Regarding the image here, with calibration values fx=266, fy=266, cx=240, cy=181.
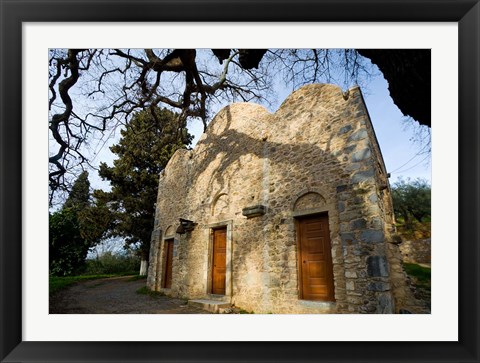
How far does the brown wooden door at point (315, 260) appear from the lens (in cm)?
433

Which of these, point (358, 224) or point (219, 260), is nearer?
point (358, 224)

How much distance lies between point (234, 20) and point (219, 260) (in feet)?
18.0

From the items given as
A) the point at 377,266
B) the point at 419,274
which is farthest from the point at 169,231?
the point at 419,274

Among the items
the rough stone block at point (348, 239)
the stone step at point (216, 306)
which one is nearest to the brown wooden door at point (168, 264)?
the stone step at point (216, 306)

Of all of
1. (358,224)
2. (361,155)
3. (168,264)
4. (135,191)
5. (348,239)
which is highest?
(361,155)

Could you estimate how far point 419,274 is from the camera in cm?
320

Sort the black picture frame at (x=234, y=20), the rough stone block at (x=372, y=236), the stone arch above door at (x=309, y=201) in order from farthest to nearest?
the stone arch above door at (x=309, y=201)
the rough stone block at (x=372, y=236)
the black picture frame at (x=234, y=20)

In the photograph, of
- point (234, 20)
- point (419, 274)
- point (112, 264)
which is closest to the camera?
point (234, 20)

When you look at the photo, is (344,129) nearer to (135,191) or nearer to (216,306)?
(216,306)

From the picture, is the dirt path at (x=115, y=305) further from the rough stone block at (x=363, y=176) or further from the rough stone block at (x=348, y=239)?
the rough stone block at (x=363, y=176)

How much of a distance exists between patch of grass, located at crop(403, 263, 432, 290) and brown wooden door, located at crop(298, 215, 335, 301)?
1082 millimetres

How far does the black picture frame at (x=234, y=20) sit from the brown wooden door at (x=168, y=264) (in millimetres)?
6833
